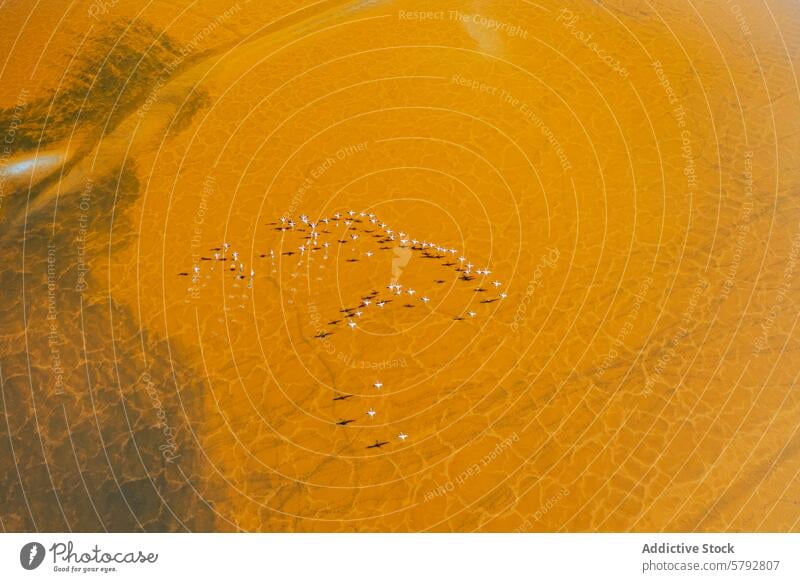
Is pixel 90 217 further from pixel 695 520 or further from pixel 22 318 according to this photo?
pixel 695 520

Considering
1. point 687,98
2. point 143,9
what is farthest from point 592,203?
point 143,9
